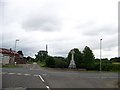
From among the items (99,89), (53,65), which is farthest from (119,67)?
(99,89)

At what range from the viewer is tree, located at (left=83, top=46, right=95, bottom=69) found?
65.1 metres

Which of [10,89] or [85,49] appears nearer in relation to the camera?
[10,89]

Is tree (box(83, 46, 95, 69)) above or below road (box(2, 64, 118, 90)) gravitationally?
above

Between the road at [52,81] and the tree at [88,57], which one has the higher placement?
the tree at [88,57]

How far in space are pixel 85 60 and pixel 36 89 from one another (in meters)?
52.6

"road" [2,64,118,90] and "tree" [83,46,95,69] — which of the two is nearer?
"road" [2,64,118,90]

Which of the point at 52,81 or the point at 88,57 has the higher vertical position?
the point at 88,57

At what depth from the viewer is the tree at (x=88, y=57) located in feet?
214

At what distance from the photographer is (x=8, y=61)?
88.9m

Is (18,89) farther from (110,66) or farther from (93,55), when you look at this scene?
(93,55)

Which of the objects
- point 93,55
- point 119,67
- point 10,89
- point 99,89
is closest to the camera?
point 10,89

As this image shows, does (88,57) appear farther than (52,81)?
Yes

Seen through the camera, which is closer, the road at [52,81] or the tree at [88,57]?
the road at [52,81]

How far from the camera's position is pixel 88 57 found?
232 feet
